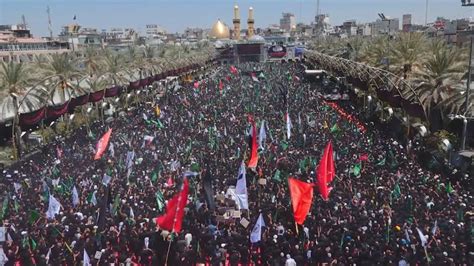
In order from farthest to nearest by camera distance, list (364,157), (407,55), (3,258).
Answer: (407,55), (364,157), (3,258)

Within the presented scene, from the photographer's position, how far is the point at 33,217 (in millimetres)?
13812

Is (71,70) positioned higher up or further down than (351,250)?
higher up

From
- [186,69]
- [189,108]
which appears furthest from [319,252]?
[186,69]

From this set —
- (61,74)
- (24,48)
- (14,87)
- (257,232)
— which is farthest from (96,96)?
(24,48)

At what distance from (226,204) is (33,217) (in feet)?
16.9

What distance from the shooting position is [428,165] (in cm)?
2002

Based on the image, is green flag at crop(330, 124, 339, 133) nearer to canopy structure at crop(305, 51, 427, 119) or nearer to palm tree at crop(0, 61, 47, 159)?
canopy structure at crop(305, 51, 427, 119)

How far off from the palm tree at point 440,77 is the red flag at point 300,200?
13.2 metres

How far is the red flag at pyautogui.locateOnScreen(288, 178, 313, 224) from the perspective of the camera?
12.5 meters

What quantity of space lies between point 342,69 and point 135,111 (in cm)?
2350

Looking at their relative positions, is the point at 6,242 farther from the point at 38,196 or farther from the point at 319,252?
the point at 319,252

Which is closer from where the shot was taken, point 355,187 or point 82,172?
point 355,187

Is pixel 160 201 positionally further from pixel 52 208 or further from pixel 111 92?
pixel 111 92

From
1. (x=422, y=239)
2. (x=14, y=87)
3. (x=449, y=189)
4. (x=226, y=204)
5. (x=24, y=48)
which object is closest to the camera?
(x=422, y=239)
